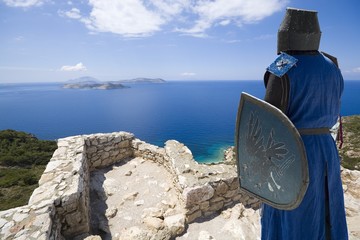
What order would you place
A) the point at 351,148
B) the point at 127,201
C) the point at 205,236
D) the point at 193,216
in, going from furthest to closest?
the point at 351,148 → the point at 127,201 → the point at 193,216 → the point at 205,236

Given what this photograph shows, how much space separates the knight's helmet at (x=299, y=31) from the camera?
164 cm

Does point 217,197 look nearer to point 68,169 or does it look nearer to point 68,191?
point 68,191

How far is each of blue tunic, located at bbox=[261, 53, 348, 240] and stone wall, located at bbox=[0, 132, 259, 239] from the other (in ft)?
9.44

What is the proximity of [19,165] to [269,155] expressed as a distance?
1707 cm

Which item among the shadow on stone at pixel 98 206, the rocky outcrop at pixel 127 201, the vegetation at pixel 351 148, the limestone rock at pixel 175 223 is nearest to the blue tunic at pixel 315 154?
the rocky outcrop at pixel 127 201

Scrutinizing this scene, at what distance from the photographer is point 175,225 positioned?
4.20m

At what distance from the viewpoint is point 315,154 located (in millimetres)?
1698

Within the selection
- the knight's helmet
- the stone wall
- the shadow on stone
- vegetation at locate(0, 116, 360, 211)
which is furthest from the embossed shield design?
vegetation at locate(0, 116, 360, 211)

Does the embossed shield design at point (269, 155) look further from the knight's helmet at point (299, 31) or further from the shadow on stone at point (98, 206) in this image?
the shadow on stone at point (98, 206)

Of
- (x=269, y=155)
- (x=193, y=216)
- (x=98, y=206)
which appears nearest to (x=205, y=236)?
(x=193, y=216)

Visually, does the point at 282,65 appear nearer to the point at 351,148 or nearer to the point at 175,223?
the point at 175,223

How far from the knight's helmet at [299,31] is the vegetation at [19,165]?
28.4 feet

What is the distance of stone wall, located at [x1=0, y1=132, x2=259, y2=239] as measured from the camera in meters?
3.15

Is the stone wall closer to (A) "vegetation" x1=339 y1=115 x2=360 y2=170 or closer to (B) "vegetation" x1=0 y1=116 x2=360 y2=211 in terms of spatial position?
(B) "vegetation" x1=0 y1=116 x2=360 y2=211
